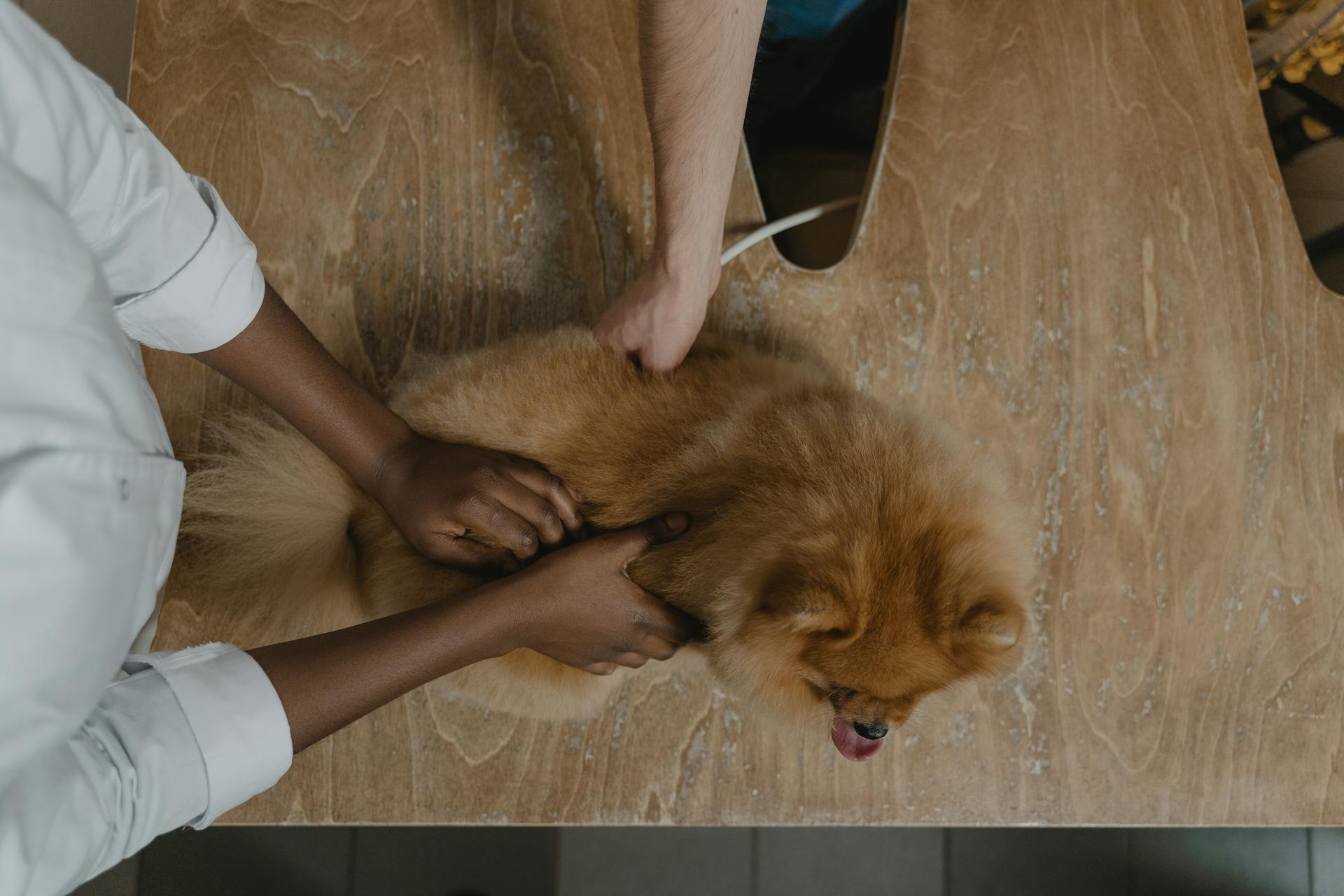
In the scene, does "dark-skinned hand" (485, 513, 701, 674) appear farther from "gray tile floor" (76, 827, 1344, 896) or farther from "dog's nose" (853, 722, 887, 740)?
"gray tile floor" (76, 827, 1344, 896)

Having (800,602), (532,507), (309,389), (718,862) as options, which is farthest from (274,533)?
(718,862)

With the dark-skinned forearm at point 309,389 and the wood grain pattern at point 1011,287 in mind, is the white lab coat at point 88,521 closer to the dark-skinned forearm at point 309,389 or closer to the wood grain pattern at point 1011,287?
the dark-skinned forearm at point 309,389

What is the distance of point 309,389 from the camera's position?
805 millimetres

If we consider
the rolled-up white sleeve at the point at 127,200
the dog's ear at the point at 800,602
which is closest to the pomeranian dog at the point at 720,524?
the dog's ear at the point at 800,602

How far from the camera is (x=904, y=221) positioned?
1072 mm

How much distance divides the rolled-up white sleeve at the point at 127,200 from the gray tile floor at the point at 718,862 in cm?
135

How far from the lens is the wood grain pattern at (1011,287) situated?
40.5 inches

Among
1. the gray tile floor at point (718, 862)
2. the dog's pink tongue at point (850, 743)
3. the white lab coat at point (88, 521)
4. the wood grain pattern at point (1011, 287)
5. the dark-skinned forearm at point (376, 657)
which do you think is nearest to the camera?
the white lab coat at point (88, 521)

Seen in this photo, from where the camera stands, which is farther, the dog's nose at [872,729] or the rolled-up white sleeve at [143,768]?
the dog's nose at [872,729]

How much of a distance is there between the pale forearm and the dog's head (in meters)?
0.24

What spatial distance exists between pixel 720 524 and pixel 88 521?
1.75 ft

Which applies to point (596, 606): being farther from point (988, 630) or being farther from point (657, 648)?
point (988, 630)

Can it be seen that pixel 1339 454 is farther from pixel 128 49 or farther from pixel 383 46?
pixel 128 49

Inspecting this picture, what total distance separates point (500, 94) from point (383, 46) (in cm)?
17
